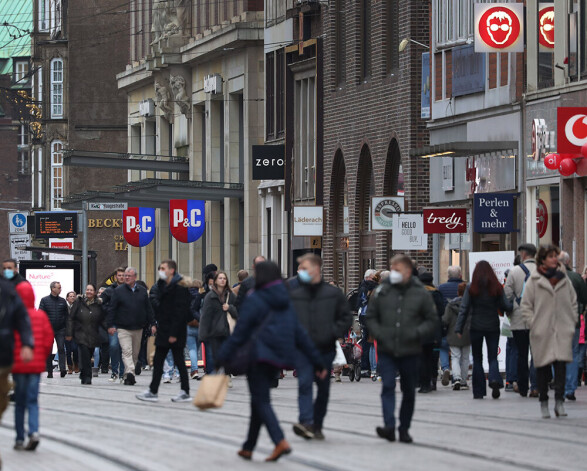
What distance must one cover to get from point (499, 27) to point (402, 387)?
16.7 m

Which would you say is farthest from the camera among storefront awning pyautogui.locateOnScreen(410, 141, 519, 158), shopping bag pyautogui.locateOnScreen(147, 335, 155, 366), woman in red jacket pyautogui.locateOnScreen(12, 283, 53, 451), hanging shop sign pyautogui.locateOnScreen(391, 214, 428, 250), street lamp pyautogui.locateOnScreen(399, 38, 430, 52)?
street lamp pyautogui.locateOnScreen(399, 38, 430, 52)

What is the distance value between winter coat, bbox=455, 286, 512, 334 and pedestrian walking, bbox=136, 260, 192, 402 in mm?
3304

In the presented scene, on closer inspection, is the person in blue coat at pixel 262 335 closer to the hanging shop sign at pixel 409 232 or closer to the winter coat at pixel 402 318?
the winter coat at pixel 402 318

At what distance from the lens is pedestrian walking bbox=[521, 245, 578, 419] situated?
1812cm

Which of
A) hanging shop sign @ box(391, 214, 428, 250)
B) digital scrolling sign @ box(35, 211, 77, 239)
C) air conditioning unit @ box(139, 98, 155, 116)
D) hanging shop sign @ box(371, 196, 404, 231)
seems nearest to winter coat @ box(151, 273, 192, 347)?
hanging shop sign @ box(391, 214, 428, 250)

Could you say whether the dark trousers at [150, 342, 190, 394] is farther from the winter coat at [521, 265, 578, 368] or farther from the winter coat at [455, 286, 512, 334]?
the winter coat at [521, 265, 578, 368]

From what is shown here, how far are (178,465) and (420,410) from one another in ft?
21.8

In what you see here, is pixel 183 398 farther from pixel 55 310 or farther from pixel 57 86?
A: pixel 57 86

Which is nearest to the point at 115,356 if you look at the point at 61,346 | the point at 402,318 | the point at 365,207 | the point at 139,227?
the point at 61,346

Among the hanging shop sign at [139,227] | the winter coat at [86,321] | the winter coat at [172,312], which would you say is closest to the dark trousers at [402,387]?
the winter coat at [172,312]

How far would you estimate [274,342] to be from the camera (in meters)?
13.6

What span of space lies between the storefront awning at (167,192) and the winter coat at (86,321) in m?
20.2

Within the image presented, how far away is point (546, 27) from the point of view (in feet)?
101

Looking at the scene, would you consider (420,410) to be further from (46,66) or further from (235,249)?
(46,66)
